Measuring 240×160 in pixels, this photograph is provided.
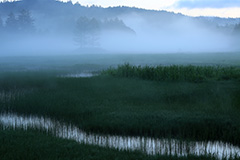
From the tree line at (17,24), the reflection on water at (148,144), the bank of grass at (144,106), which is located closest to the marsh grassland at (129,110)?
the bank of grass at (144,106)

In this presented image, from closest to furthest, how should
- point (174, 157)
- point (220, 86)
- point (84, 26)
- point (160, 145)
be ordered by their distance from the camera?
point (174, 157) < point (160, 145) < point (220, 86) < point (84, 26)

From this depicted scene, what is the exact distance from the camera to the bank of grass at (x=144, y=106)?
1167cm

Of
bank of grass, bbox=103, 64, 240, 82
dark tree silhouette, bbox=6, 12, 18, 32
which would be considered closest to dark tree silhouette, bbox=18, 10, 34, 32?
dark tree silhouette, bbox=6, 12, 18, 32

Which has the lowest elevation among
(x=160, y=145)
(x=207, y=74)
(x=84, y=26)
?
(x=160, y=145)

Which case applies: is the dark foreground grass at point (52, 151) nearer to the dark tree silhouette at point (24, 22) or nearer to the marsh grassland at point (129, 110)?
the marsh grassland at point (129, 110)

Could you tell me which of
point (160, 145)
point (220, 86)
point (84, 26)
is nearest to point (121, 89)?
point (220, 86)

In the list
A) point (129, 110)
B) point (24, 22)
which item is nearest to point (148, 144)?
point (129, 110)

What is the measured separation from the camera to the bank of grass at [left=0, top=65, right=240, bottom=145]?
38.3ft

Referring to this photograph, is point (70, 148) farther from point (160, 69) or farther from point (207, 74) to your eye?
point (207, 74)

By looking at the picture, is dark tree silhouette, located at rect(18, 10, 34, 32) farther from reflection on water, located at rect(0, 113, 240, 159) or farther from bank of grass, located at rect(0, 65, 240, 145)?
reflection on water, located at rect(0, 113, 240, 159)

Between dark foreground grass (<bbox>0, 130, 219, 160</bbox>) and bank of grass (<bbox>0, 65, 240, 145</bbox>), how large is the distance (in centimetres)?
250

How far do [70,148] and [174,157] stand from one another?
3.44 m

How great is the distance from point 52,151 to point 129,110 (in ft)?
18.7

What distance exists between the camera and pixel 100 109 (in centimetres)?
1423
